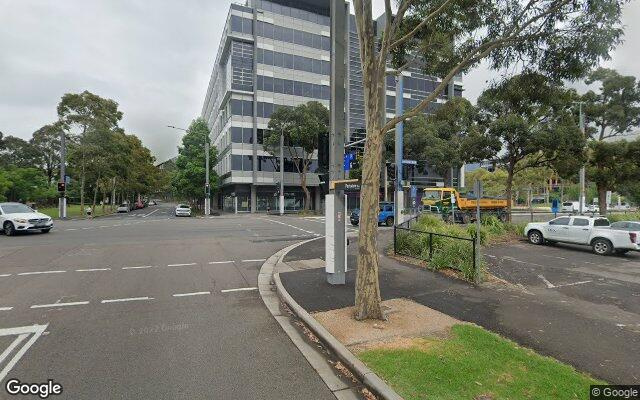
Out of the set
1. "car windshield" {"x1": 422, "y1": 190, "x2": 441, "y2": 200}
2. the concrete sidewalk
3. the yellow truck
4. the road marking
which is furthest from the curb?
"car windshield" {"x1": 422, "y1": 190, "x2": 441, "y2": 200}

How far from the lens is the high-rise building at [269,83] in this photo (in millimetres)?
44469

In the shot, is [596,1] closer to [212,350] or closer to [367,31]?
[367,31]

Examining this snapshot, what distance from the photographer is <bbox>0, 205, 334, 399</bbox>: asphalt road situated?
13.3 ft

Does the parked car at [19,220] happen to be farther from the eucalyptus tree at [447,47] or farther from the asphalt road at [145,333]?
the eucalyptus tree at [447,47]

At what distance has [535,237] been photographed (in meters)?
16.7

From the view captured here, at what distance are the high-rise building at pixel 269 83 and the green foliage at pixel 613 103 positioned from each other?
2178cm

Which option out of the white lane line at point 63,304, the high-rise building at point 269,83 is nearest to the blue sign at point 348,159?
the white lane line at point 63,304

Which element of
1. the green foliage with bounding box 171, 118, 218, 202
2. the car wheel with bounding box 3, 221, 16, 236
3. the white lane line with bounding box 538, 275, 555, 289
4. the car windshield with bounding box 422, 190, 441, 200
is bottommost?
the white lane line with bounding box 538, 275, 555, 289

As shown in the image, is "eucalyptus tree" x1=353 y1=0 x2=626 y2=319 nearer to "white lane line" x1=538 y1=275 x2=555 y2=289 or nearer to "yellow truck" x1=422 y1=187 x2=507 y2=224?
"white lane line" x1=538 y1=275 x2=555 y2=289

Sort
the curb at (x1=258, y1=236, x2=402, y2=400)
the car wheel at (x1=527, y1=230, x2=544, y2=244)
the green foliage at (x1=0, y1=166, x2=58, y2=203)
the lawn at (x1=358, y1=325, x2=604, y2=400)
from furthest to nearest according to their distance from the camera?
the green foliage at (x1=0, y1=166, x2=58, y2=203) → the car wheel at (x1=527, y1=230, x2=544, y2=244) → the curb at (x1=258, y1=236, x2=402, y2=400) → the lawn at (x1=358, y1=325, x2=604, y2=400)

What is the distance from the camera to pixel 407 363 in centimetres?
433

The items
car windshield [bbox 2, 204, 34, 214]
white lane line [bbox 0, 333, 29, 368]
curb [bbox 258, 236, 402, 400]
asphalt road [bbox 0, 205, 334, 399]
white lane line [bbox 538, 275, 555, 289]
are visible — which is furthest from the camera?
car windshield [bbox 2, 204, 34, 214]

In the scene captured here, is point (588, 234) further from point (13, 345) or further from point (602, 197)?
point (13, 345)

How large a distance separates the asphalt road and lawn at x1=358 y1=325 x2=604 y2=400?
91 cm
